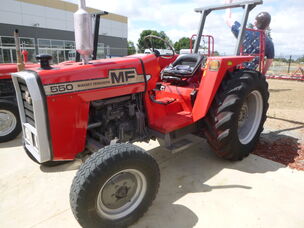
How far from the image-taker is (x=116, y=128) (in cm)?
258

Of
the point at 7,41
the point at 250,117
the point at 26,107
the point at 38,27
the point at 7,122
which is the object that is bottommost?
the point at 7,122

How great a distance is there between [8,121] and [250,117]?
4048mm

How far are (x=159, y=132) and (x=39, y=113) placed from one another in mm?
1301

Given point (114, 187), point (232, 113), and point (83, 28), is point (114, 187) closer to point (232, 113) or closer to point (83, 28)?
point (83, 28)

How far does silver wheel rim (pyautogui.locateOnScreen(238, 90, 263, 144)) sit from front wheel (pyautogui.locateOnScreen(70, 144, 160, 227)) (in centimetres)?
182

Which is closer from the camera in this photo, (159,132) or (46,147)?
(46,147)

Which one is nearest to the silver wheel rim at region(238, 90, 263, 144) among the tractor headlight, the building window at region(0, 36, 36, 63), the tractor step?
Answer: the tractor headlight

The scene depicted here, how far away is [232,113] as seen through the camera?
9.42 feet

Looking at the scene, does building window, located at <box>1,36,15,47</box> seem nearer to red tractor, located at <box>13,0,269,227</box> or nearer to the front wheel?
red tractor, located at <box>13,0,269,227</box>

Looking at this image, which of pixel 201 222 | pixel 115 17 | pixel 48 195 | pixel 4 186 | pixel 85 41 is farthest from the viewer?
pixel 115 17

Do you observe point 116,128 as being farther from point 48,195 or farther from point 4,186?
point 4,186

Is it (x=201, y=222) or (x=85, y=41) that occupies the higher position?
(x=85, y=41)

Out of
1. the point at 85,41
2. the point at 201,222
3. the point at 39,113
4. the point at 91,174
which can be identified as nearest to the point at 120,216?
the point at 91,174

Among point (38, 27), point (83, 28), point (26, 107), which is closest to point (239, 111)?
point (83, 28)
